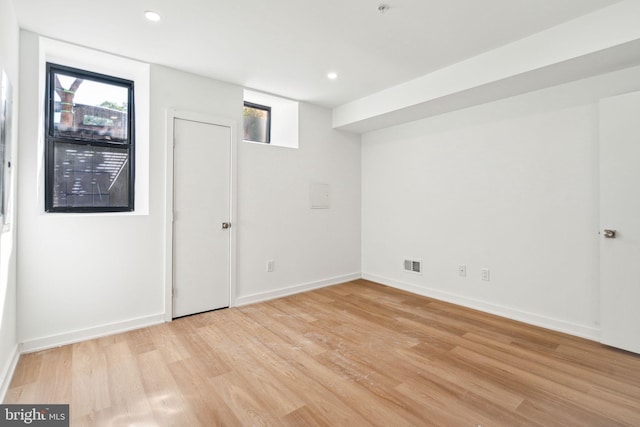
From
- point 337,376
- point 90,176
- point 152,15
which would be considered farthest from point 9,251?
point 337,376

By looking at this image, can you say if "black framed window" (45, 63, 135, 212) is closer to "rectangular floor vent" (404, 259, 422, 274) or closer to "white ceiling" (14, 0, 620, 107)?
"white ceiling" (14, 0, 620, 107)

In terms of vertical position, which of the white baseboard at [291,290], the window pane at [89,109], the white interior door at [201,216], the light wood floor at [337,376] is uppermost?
the window pane at [89,109]

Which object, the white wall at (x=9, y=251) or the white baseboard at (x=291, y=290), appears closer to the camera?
the white wall at (x=9, y=251)

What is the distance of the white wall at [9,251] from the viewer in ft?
6.33

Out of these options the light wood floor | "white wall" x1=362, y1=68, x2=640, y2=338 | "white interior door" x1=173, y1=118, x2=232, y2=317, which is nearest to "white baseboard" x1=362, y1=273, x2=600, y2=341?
"white wall" x1=362, y1=68, x2=640, y2=338

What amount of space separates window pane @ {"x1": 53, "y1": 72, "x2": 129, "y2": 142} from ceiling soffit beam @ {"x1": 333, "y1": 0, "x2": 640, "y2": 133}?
2.84 metres

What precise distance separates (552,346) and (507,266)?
0.90 meters

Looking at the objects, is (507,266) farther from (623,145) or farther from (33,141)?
(33,141)

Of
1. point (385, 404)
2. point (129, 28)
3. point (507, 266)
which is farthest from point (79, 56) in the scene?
point (507, 266)

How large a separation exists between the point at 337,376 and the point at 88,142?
3024 mm

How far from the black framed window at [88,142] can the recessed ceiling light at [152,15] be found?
42.8 inches

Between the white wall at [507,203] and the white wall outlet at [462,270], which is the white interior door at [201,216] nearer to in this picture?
the white wall at [507,203]

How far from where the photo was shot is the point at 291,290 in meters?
4.13

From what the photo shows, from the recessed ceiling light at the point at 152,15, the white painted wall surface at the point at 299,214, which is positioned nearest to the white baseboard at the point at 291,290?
the white painted wall surface at the point at 299,214
